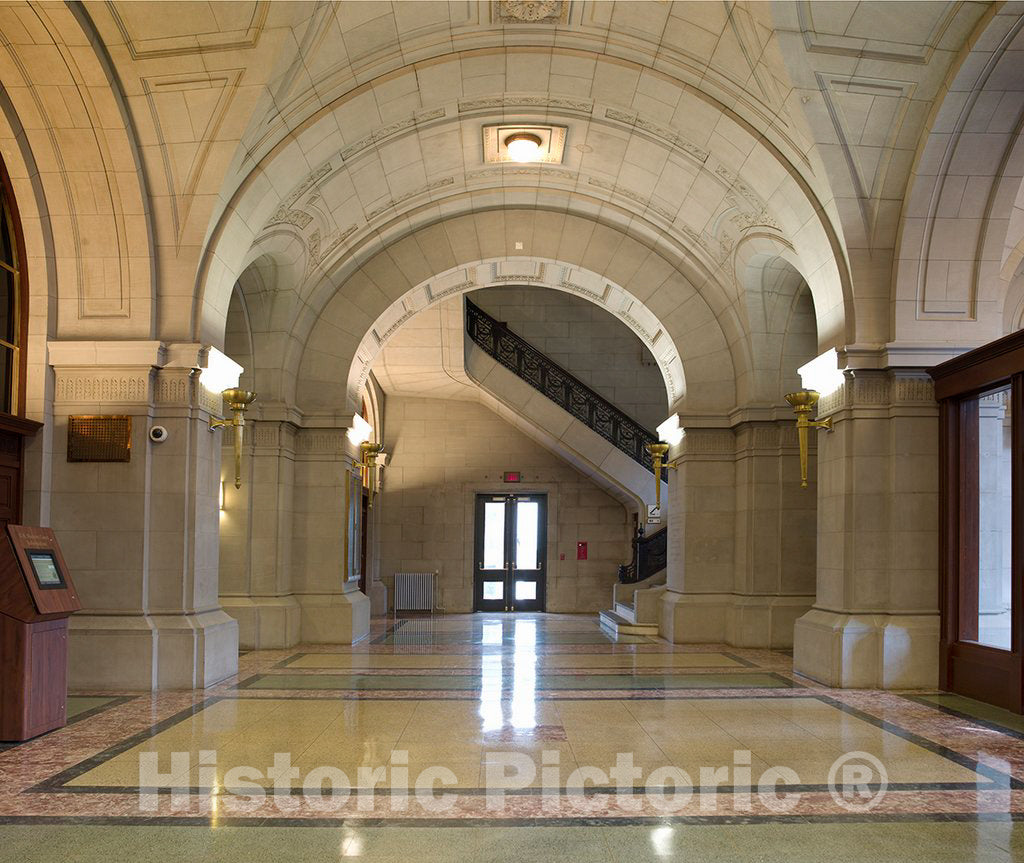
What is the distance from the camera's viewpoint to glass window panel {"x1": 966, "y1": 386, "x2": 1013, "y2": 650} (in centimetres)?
891

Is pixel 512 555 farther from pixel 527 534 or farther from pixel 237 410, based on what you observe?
pixel 237 410

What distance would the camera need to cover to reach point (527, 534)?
863 inches

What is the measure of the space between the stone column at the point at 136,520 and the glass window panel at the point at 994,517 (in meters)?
7.25

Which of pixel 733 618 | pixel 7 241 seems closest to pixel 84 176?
pixel 7 241

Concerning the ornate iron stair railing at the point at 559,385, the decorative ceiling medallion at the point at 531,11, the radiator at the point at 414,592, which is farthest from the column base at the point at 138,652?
the radiator at the point at 414,592

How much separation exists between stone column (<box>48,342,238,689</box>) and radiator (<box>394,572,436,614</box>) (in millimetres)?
11557

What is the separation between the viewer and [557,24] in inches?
383

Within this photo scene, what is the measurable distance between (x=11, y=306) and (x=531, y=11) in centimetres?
560

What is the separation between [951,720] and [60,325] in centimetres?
868

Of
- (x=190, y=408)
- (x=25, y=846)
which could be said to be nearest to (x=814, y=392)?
(x=190, y=408)

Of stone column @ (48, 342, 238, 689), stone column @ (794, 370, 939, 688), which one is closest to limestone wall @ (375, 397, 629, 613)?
stone column @ (794, 370, 939, 688)

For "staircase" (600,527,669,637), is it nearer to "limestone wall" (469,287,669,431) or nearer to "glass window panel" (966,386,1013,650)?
"limestone wall" (469,287,669,431)

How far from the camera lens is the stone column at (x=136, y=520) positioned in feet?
30.6

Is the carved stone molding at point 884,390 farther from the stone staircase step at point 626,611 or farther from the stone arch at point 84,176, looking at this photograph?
the stone arch at point 84,176
